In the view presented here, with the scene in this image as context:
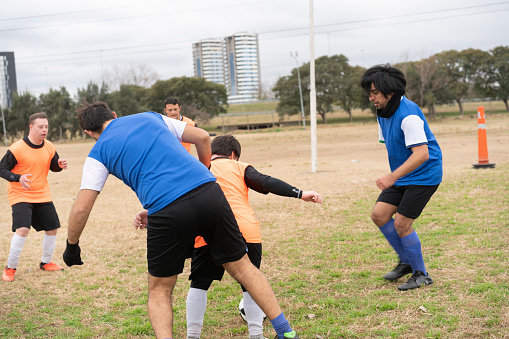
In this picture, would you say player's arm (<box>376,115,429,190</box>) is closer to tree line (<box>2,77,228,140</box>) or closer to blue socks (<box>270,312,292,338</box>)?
blue socks (<box>270,312,292,338</box>)

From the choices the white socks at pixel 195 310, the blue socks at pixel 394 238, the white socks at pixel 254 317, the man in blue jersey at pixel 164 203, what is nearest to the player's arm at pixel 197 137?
the man in blue jersey at pixel 164 203

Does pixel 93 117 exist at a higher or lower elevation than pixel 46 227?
higher

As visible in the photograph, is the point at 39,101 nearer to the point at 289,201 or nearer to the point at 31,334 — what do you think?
the point at 289,201

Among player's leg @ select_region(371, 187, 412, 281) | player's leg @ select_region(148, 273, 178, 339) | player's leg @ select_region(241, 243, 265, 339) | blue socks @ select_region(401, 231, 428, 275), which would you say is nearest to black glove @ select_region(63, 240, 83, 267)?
player's leg @ select_region(148, 273, 178, 339)

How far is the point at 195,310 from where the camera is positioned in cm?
382

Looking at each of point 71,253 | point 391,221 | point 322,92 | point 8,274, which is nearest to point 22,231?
point 8,274

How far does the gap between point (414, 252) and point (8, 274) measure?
4842mm

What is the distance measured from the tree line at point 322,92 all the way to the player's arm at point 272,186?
49678mm

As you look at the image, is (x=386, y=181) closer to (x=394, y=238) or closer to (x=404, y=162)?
(x=404, y=162)

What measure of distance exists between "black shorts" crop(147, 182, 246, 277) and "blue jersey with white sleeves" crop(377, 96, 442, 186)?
6.78ft

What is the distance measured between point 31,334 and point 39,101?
183ft

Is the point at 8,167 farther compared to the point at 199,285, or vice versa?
the point at 8,167

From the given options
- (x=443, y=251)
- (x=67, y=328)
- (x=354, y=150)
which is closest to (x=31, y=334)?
(x=67, y=328)

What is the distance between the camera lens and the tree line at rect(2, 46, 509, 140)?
5228 centimetres
